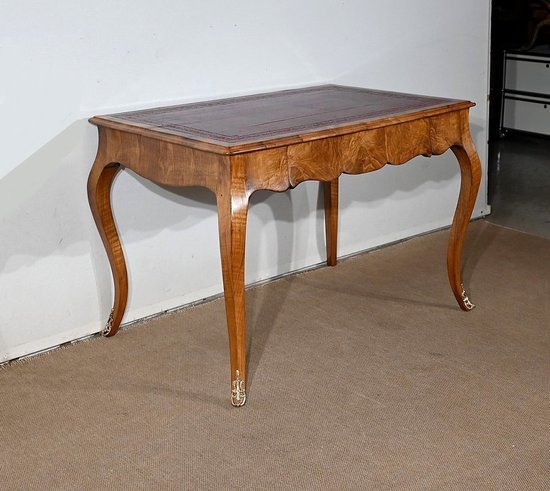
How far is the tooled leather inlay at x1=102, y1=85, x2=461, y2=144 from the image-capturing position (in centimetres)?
196

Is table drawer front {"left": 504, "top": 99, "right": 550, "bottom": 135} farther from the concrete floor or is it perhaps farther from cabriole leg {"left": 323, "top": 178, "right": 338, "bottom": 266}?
cabriole leg {"left": 323, "top": 178, "right": 338, "bottom": 266}

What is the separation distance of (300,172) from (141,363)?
0.70m

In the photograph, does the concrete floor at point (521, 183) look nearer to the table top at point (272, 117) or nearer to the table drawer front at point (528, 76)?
the table drawer front at point (528, 76)

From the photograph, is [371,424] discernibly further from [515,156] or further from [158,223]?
[515,156]

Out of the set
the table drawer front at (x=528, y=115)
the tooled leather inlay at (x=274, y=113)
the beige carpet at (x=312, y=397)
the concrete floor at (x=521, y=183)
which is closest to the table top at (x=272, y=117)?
the tooled leather inlay at (x=274, y=113)

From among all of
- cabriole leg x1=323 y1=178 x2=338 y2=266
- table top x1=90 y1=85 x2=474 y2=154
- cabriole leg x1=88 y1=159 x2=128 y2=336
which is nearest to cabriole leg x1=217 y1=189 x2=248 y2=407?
table top x1=90 y1=85 x2=474 y2=154

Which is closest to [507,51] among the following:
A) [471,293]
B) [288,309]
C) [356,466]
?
[471,293]

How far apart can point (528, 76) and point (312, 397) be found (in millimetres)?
3294

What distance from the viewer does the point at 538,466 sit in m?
1.73

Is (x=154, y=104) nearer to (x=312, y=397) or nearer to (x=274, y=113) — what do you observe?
(x=274, y=113)

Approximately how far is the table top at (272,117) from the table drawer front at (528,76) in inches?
96.9

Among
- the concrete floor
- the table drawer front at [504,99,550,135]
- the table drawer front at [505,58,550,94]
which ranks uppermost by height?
the table drawer front at [505,58,550,94]

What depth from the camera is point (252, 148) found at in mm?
1812

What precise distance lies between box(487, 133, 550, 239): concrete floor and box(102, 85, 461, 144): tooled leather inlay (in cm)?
114
